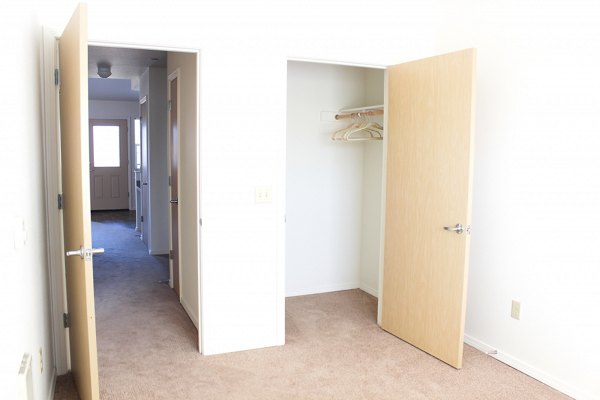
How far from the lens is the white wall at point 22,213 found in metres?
1.65

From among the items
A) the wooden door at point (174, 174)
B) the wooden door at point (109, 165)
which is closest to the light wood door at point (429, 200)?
the wooden door at point (174, 174)

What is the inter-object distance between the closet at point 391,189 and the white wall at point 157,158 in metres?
2.43

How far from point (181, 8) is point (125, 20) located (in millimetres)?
339

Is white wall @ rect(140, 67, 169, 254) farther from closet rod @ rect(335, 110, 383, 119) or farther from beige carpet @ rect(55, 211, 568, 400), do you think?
closet rod @ rect(335, 110, 383, 119)

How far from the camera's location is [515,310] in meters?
3.21

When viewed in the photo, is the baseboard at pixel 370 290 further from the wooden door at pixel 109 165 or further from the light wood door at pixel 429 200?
the wooden door at pixel 109 165

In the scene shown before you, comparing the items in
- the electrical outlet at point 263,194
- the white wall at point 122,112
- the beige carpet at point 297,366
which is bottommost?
the beige carpet at point 297,366

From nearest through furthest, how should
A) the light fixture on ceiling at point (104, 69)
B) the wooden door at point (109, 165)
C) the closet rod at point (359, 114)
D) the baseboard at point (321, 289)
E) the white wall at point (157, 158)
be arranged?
the closet rod at point (359, 114) → the baseboard at point (321, 289) → the light fixture on ceiling at point (104, 69) → the white wall at point (157, 158) → the wooden door at point (109, 165)

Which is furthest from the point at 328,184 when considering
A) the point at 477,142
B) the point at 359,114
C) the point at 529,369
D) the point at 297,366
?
the point at 529,369

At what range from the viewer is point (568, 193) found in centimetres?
286

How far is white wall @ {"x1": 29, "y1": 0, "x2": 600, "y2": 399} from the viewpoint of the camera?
111 inches

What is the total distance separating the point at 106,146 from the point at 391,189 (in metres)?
8.52

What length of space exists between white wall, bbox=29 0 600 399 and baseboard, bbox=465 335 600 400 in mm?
22

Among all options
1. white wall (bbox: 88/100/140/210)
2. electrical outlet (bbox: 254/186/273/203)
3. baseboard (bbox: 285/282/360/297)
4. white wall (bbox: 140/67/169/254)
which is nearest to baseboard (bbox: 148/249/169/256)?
white wall (bbox: 140/67/169/254)
